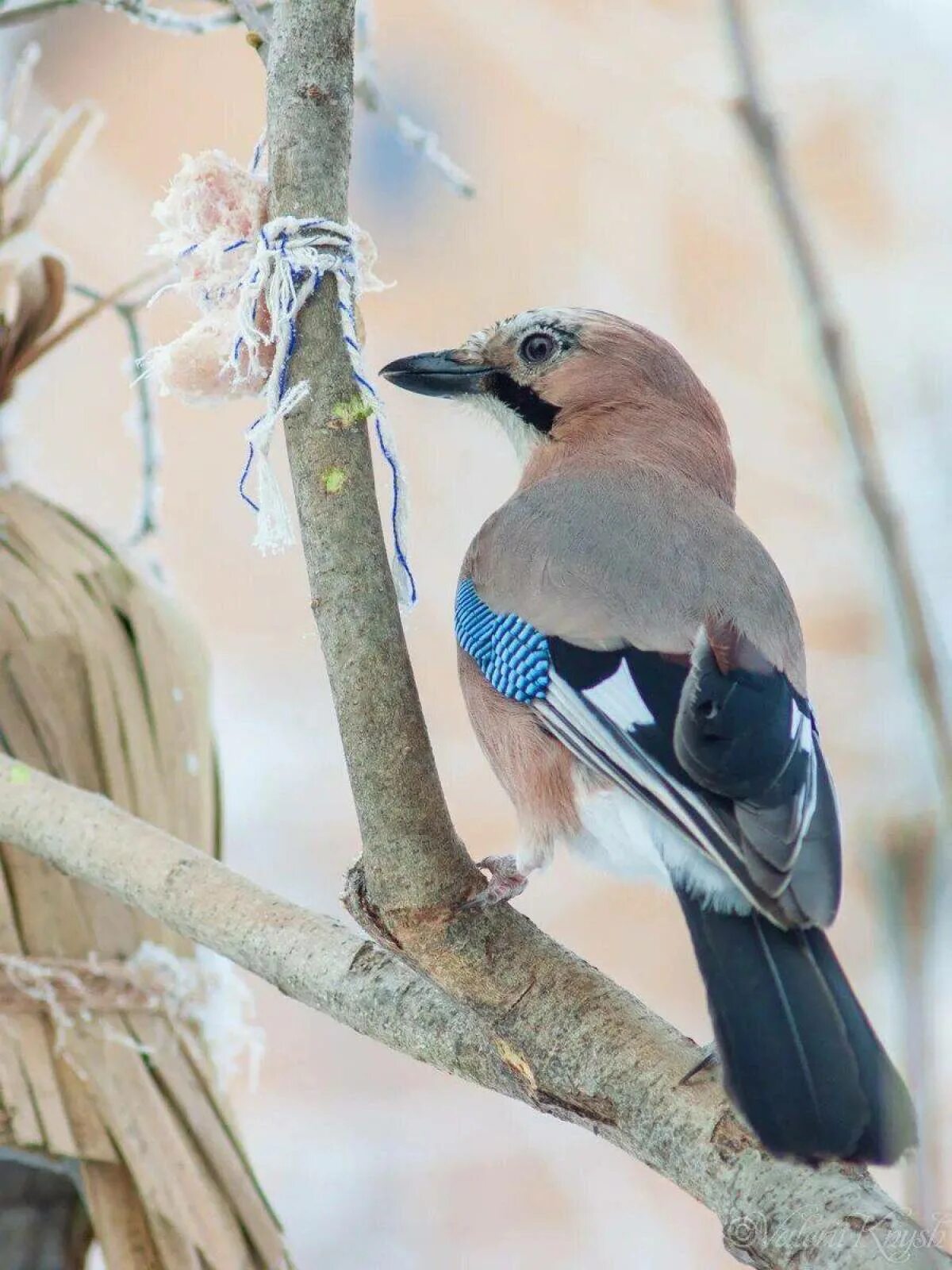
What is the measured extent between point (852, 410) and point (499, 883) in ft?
1.85

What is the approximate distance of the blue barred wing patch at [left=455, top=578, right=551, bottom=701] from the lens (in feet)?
3.48

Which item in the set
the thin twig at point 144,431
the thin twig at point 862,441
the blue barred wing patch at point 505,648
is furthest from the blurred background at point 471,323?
the thin twig at point 862,441

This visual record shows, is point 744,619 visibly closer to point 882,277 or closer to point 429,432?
point 429,432

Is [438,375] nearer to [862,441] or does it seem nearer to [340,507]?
[340,507]

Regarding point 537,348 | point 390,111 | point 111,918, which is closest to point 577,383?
point 537,348

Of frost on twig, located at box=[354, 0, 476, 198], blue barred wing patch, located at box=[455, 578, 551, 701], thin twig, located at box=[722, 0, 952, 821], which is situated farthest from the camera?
frost on twig, located at box=[354, 0, 476, 198]

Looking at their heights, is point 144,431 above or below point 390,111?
below

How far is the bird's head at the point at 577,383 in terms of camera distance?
52.8 inches

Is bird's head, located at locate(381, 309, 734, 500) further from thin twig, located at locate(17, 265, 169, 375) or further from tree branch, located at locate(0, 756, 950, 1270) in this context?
tree branch, located at locate(0, 756, 950, 1270)

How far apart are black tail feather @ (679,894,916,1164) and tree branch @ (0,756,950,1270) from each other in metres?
0.03

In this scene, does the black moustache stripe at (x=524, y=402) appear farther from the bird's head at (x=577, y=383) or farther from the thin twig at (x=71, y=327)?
the thin twig at (x=71, y=327)

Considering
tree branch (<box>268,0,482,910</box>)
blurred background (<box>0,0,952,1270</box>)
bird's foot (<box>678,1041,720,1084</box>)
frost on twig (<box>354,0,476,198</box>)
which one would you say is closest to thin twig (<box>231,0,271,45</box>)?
tree branch (<box>268,0,482,910</box>)

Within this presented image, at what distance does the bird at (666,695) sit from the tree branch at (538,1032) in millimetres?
40

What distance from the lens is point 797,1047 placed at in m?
0.77
